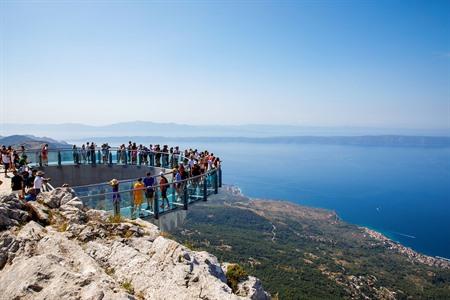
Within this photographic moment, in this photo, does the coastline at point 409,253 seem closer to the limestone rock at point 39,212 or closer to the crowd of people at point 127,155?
the crowd of people at point 127,155

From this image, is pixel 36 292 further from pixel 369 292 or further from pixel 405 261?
pixel 405 261

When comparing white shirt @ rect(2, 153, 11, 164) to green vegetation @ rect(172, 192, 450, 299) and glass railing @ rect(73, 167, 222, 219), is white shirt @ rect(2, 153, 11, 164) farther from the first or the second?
green vegetation @ rect(172, 192, 450, 299)

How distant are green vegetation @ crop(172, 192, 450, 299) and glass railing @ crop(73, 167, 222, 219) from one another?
33.7 metres

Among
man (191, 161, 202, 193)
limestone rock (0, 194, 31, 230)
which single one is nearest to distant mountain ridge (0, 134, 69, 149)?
man (191, 161, 202, 193)

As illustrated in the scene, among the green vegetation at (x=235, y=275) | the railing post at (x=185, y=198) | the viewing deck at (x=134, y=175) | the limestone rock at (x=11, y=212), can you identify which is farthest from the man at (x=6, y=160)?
the green vegetation at (x=235, y=275)

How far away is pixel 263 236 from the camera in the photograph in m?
126

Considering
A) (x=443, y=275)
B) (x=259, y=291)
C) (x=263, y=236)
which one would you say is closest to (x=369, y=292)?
(x=443, y=275)

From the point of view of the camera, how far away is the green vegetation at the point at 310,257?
7488 cm

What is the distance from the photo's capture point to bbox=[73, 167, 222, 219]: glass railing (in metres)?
10.8

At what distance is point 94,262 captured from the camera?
6.23 m

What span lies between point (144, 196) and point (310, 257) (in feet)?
323

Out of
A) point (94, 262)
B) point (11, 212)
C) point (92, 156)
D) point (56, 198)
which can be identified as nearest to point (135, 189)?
point (56, 198)

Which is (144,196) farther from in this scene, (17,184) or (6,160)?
(6,160)

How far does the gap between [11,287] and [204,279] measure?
314 cm
